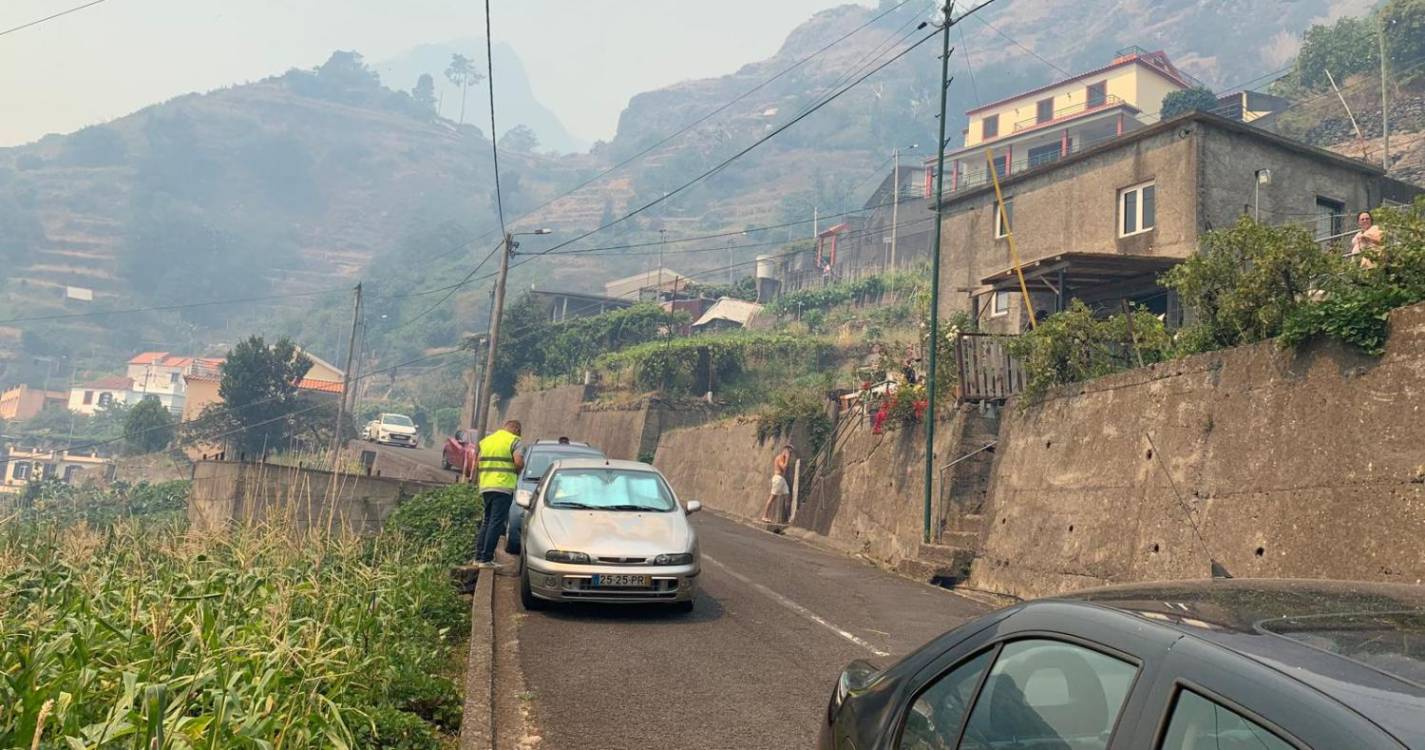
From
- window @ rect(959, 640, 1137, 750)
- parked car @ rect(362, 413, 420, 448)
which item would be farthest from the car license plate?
parked car @ rect(362, 413, 420, 448)

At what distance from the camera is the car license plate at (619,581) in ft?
32.6

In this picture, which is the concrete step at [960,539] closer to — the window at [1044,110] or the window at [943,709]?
the window at [943,709]

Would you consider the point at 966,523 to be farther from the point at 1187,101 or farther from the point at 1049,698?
the point at 1187,101

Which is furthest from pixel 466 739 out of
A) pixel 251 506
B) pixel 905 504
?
pixel 905 504

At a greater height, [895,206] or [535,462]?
[895,206]

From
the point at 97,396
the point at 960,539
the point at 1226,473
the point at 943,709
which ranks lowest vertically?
the point at 960,539

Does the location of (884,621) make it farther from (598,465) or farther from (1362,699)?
(1362,699)

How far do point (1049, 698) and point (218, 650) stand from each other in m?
4.29

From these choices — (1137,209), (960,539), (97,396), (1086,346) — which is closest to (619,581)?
(1086,346)

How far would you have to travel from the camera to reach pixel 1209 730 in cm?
197

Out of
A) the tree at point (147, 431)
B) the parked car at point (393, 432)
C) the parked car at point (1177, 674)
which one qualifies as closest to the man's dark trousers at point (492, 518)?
the parked car at point (1177, 674)

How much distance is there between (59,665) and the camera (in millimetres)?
4754

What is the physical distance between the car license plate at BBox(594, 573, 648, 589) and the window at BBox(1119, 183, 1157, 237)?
19.1m

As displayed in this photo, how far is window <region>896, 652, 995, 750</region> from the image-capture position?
2.75 m
